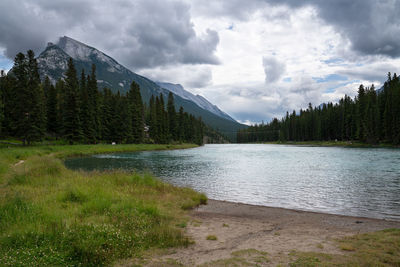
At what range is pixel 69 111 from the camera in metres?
60.7

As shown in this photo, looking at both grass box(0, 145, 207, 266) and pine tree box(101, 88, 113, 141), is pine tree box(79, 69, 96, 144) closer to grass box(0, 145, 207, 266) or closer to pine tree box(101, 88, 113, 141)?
pine tree box(101, 88, 113, 141)

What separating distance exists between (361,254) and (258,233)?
358 cm

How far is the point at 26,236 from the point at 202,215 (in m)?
7.91

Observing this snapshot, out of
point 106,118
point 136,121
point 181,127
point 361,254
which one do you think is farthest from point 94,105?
point 361,254

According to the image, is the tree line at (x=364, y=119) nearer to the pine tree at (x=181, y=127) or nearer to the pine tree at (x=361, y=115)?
the pine tree at (x=361, y=115)

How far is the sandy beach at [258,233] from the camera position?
7.16 metres

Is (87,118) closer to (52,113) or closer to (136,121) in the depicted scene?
(52,113)

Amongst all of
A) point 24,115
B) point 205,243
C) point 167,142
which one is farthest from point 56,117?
point 205,243

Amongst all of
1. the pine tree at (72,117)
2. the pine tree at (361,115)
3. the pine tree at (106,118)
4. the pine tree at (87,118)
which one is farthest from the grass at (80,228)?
the pine tree at (361,115)

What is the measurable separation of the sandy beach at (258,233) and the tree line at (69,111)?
167ft

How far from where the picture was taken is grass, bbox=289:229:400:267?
21.6 ft

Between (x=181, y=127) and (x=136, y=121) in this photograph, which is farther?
(x=181, y=127)

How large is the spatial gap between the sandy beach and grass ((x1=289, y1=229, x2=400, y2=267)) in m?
0.33

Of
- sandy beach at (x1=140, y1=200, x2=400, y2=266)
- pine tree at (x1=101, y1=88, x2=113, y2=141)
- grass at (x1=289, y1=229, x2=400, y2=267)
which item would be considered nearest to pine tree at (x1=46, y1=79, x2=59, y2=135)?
pine tree at (x1=101, y1=88, x2=113, y2=141)
